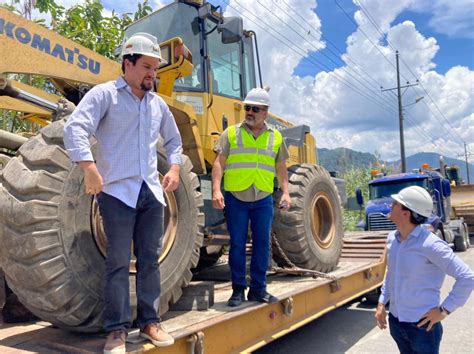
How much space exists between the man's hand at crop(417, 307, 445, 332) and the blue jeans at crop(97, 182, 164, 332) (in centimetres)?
149

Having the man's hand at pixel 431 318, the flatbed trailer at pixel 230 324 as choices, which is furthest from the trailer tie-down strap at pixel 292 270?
the man's hand at pixel 431 318

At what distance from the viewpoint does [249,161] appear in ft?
12.6

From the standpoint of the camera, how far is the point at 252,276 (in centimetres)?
381

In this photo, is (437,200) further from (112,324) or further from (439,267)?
(112,324)

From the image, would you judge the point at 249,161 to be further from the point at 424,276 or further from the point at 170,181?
the point at 424,276

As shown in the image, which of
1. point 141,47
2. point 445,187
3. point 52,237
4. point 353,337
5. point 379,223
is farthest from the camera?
point 445,187

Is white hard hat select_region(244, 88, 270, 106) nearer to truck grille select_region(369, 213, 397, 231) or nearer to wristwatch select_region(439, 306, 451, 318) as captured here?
wristwatch select_region(439, 306, 451, 318)

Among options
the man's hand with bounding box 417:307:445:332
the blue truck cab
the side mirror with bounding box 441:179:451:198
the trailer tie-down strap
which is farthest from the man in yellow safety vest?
the side mirror with bounding box 441:179:451:198

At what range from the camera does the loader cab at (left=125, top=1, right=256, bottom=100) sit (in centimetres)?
498

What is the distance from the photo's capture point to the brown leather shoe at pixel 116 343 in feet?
7.79

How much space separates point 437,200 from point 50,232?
1257 centimetres

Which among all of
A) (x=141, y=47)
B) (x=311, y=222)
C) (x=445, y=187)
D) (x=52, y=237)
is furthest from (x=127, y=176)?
(x=445, y=187)

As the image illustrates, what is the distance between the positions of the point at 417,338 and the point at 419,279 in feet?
1.08

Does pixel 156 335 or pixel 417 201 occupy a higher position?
pixel 417 201
